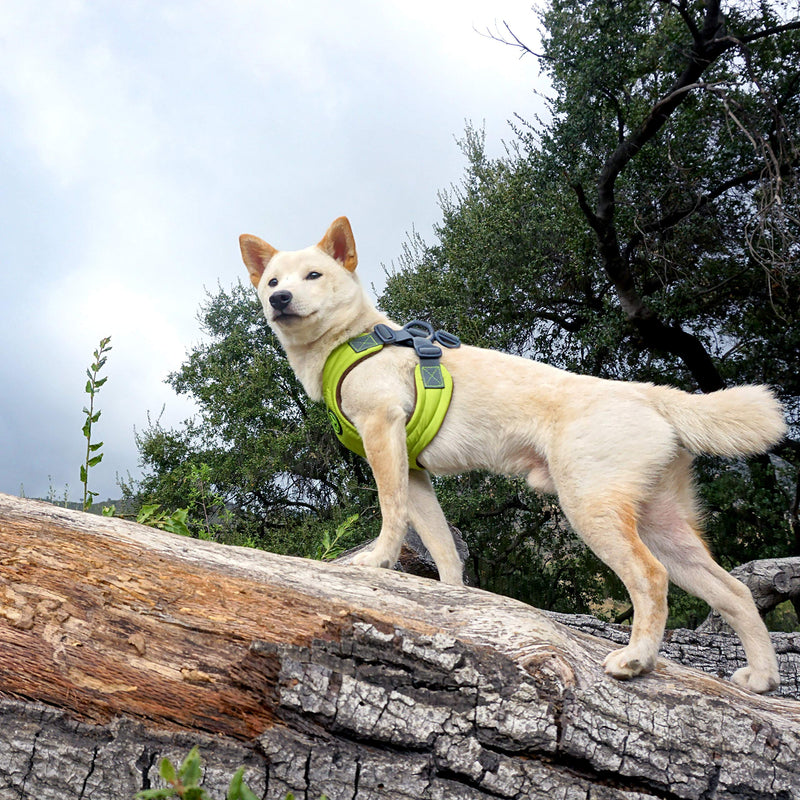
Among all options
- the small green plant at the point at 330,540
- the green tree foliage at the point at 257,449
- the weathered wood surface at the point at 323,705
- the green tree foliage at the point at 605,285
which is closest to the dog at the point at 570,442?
the weathered wood surface at the point at 323,705

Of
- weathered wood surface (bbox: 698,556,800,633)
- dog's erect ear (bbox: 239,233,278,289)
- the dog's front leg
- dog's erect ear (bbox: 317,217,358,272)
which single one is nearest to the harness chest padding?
the dog's front leg

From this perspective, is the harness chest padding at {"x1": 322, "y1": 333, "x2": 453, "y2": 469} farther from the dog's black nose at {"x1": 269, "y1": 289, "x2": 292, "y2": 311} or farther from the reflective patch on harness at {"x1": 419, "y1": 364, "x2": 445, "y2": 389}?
the dog's black nose at {"x1": 269, "y1": 289, "x2": 292, "y2": 311}

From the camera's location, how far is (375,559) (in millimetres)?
3664

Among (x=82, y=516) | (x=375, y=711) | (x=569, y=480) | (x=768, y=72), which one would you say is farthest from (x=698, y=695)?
(x=768, y=72)

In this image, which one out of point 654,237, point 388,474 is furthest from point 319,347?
point 654,237

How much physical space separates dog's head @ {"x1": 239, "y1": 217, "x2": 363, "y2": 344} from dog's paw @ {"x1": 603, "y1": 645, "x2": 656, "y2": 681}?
245 centimetres

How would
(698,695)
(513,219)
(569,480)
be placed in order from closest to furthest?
(698,695)
(569,480)
(513,219)

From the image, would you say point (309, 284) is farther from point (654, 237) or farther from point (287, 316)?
point (654, 237)

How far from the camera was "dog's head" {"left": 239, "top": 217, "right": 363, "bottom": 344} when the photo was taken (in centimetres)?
425

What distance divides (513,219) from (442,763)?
10.1 metres

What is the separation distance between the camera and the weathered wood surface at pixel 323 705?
246cm

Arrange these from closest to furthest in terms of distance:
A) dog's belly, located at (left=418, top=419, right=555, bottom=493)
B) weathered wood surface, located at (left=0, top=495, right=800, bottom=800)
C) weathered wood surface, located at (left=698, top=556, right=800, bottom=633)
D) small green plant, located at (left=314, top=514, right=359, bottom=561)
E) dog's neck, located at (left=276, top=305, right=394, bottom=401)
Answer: weathered wood surface, located at (left=0, top=495, right=800, bottom=800), dog's belly, located at (left=418, top=419, right=555, bottom=493), dog's neck, located at (left=276, top=305, right=394, bottom=401), small green plant, located at (left=314, top=514, right=359, bottom=561), weathered wood surface, located at (left=698, top=556, right=800, bottom=633)

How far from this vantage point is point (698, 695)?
2865 millimetres

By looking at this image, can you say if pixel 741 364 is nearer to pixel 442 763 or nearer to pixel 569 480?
pixel 569 480
